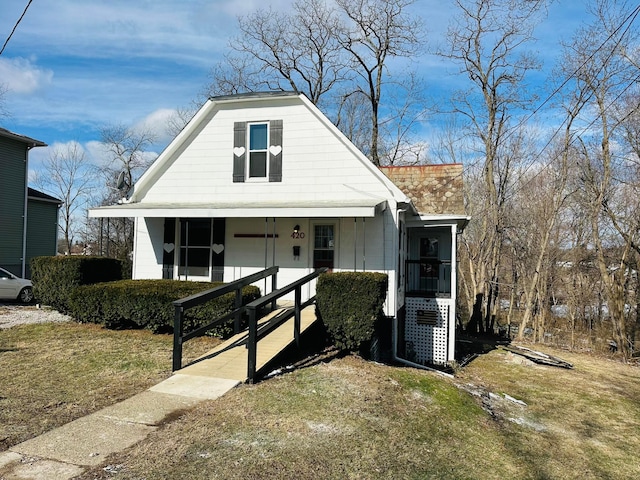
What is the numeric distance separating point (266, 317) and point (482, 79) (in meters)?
16.8

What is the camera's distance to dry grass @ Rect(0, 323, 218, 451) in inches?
193

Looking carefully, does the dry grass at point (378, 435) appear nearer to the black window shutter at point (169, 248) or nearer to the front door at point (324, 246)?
the front door at point (324, 246)

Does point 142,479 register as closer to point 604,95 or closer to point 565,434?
point 565,434

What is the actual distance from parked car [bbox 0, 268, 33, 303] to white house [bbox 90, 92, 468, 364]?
650cm

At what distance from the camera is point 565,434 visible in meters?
6.31

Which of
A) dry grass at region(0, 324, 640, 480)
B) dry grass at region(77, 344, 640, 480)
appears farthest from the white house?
dry grass at region(77, 344, 640, 480)

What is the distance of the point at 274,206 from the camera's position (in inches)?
406

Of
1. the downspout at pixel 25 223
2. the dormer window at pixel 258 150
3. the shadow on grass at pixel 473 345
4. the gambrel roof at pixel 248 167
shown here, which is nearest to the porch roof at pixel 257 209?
the gambrel roof at pixel 248 167

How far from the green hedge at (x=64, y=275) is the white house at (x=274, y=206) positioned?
1095 mm

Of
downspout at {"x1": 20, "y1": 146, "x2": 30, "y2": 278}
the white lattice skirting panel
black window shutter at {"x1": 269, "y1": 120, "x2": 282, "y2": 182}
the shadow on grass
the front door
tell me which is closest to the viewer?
the front door

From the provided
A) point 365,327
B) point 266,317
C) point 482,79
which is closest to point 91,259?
point 266,317

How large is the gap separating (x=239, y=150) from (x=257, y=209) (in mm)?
2527

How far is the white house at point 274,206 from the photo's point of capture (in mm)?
10914

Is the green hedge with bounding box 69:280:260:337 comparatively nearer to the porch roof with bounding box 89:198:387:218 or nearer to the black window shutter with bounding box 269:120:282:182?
the porch roof with bounding box 89:198:387:218
